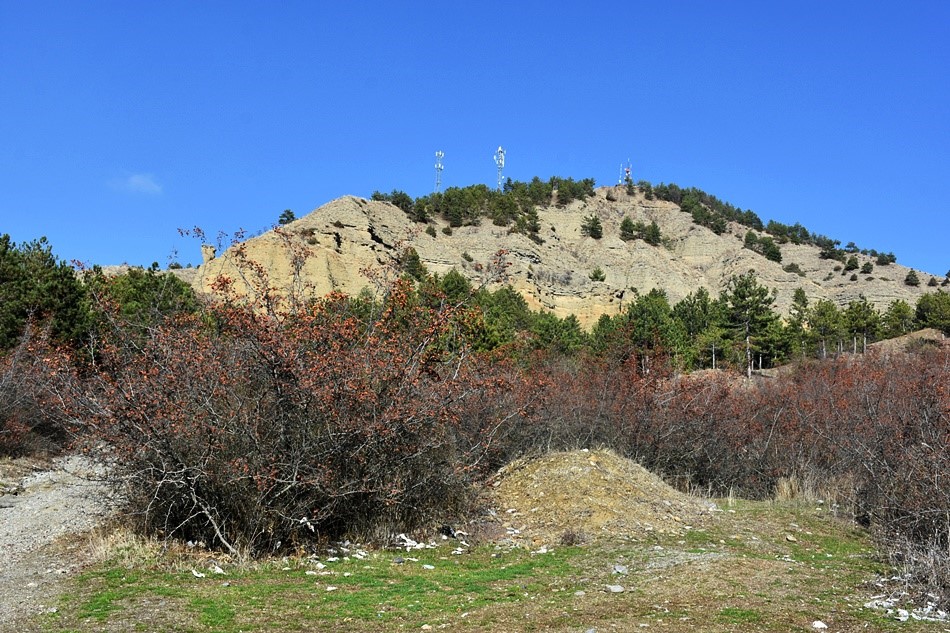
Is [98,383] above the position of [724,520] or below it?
above

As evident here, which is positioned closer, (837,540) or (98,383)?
(98,383)

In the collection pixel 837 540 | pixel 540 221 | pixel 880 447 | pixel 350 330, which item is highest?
pixel 540 221

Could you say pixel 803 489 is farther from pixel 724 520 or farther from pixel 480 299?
pixel 480 299

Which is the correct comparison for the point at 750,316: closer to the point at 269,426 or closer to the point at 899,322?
the point at 899,322

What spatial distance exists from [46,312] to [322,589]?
19699 millimetres

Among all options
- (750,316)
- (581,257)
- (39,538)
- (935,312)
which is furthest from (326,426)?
(581,257)

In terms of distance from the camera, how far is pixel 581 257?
79.7 meters

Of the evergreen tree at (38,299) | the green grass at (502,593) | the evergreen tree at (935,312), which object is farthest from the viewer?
the evergreen tree at (935,312)

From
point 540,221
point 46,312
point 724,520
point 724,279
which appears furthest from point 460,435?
point 724,279

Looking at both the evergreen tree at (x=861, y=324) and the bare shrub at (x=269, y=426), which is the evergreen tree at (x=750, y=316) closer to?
the evergreen tree at (x=861, y=324)

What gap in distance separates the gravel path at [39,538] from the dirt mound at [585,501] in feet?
19.1

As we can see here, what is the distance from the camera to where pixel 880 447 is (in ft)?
40.6

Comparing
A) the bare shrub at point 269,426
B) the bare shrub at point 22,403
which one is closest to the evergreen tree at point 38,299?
the bare shrub at point 22,403

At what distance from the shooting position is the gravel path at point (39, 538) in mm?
6918
